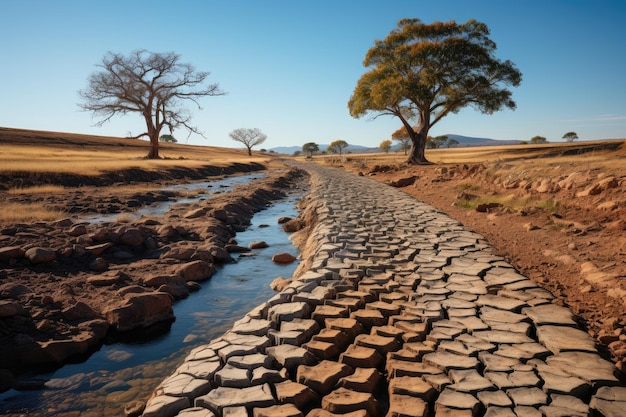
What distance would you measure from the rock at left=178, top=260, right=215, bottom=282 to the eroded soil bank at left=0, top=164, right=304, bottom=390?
0.05ft

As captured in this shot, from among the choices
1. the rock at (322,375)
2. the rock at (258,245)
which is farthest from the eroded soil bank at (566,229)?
the rock at (258,245)

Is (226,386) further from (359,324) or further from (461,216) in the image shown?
(461,216)

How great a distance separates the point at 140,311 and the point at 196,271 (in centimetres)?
154

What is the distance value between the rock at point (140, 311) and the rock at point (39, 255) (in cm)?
181

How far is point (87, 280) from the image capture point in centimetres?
518

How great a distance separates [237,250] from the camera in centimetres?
757

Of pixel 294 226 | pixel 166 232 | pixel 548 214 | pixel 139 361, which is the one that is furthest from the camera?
pixel 294 226

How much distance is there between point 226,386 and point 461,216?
731cm

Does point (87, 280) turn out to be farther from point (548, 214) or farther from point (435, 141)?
point (435, 141)

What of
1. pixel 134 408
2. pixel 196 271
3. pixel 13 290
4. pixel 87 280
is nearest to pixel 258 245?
pixel 196 271

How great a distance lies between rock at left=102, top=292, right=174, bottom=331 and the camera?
4250mm

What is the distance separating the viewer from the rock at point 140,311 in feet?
13.9

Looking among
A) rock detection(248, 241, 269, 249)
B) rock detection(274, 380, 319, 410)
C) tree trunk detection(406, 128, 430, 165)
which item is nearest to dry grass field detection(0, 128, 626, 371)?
rock detection(274, 380, 319, 410)

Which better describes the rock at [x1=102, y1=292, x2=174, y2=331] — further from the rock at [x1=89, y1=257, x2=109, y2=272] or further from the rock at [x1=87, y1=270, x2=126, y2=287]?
the rock at [x1=89, y1=257, x2=109, y2=272]
